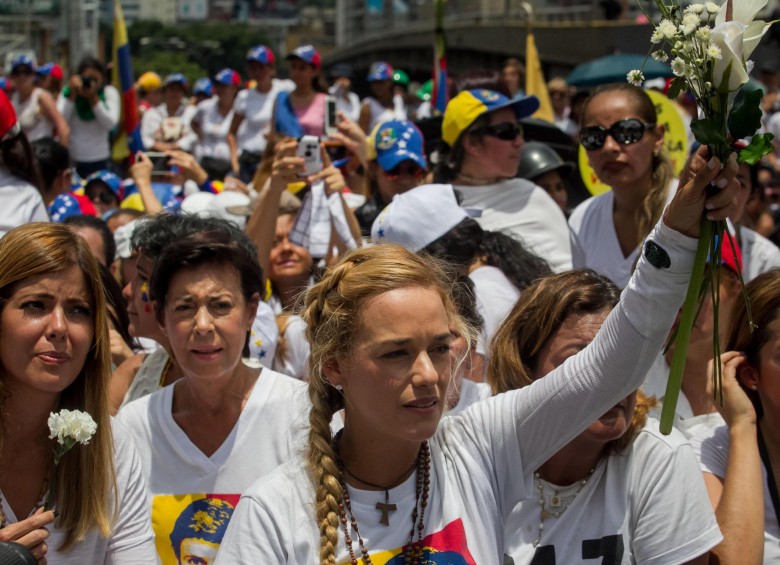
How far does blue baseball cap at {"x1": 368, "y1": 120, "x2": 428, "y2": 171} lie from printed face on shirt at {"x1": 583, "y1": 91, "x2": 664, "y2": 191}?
5.18ft

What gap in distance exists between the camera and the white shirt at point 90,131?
460 inches

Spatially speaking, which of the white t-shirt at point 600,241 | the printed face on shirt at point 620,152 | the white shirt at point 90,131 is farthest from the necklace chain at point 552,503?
the white shirt at point 90,131

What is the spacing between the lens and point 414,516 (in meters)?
2.45

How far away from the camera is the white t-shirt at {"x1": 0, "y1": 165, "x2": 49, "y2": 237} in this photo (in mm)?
5328

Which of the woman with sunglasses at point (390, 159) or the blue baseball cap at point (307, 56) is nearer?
the woman with sunglasses at point (390, 159)

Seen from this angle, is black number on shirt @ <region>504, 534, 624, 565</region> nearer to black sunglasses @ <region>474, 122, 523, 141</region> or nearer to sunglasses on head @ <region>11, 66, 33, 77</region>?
black sunglasses @ <region>474, 122, 523, 141</region>

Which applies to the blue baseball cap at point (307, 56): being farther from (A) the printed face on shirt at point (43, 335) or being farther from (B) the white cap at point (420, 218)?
(A) the printed face on shirt at point (43, 335)

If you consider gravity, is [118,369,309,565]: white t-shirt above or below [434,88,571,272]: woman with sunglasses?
below

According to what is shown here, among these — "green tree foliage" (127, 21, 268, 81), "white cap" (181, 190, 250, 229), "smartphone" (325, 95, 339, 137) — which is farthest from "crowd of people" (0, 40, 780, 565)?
"green tree foliage" (127, 21, 268, 81)

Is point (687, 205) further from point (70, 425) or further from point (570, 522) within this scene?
point (70, 425)

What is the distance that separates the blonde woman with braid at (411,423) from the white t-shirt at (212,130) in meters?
10.0

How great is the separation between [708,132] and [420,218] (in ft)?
7.88

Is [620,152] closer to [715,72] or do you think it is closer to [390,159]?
[390,159]

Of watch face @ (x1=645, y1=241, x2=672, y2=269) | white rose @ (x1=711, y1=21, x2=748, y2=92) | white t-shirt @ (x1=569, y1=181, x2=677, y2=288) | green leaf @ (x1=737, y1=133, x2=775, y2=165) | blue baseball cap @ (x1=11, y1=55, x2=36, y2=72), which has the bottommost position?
white t-shirt @ (x1=569, y1=181, x2=677, y2=288)
